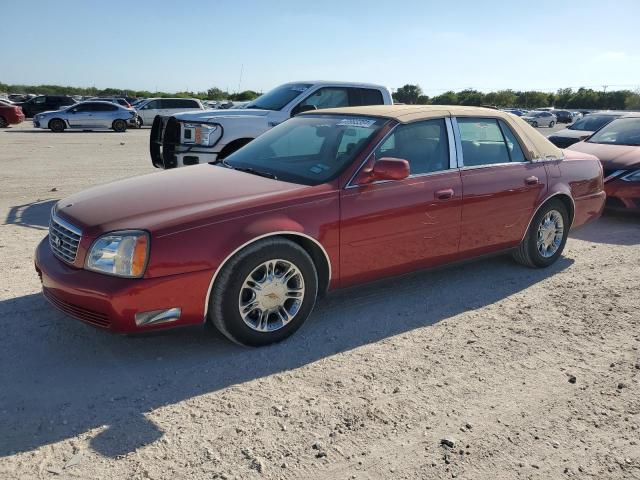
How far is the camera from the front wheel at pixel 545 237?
5418mm

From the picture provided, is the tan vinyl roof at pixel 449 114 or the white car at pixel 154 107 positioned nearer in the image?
the tan vinyl roof at pixel 449 114

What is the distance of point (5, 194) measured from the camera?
8.83 m

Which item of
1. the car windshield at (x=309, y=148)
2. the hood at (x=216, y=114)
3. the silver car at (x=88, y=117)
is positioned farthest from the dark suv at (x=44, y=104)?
the car windshield at (x=309, y=148)

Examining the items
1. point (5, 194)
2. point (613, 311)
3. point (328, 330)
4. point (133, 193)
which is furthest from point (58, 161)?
point (613, 311)

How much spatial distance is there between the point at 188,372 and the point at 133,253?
2.61 ft

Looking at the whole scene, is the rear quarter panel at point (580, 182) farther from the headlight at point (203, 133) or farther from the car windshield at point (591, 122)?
the car windshield at point (591, 122)

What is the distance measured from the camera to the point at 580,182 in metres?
5.80

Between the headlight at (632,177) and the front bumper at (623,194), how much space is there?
4 cm

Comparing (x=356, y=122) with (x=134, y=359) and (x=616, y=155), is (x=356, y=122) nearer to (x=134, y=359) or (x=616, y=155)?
(x=134, y=359)

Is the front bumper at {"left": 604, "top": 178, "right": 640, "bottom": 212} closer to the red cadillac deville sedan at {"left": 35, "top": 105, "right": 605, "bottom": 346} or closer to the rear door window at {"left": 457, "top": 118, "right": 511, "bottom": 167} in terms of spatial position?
the red cadillac deville sedan at {"left": 35, "top": 105, "right": 605, "bottom": 346}

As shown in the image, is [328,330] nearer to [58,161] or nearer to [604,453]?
[604,453]

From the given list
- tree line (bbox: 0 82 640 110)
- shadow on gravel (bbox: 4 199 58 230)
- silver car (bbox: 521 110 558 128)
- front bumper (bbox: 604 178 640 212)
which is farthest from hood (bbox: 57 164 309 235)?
tree line (bbox: 0 82 640 110)

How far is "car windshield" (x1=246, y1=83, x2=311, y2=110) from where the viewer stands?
9086 mm

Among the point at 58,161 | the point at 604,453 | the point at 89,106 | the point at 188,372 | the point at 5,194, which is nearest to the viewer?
the point at 604,453
